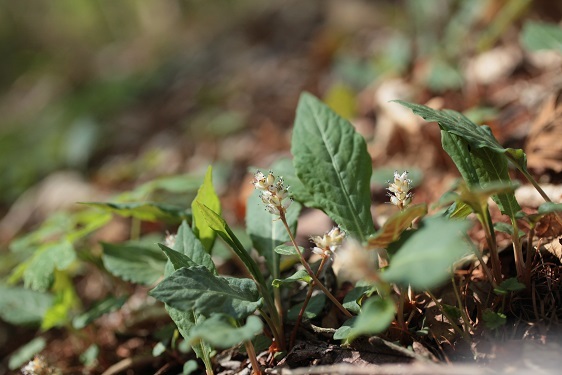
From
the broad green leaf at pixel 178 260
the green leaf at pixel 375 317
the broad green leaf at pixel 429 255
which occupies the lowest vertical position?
the green leaf at pixel 375 317

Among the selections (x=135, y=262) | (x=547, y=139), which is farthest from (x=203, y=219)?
(x=547, y=139)

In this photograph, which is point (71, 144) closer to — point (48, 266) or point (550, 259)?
point (48, 266)

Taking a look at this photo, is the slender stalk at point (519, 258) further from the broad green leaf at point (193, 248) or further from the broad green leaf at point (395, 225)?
the broad green leaf at point (193, 248)

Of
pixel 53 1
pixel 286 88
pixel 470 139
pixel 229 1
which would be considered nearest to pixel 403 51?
pixel 286 88

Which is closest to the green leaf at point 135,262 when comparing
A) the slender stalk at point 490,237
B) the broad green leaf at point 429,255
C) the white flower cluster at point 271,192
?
the white flower cluster at point 271,192

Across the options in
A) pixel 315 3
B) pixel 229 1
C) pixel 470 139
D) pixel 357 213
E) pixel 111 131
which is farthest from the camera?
pixel 229 1

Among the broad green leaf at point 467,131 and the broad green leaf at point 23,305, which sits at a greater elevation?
the broad green leaf at point 467,131

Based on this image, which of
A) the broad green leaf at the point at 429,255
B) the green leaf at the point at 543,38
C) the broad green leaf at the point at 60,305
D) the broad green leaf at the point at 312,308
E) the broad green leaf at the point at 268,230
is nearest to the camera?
the broad green leaf at the point at 429,255
